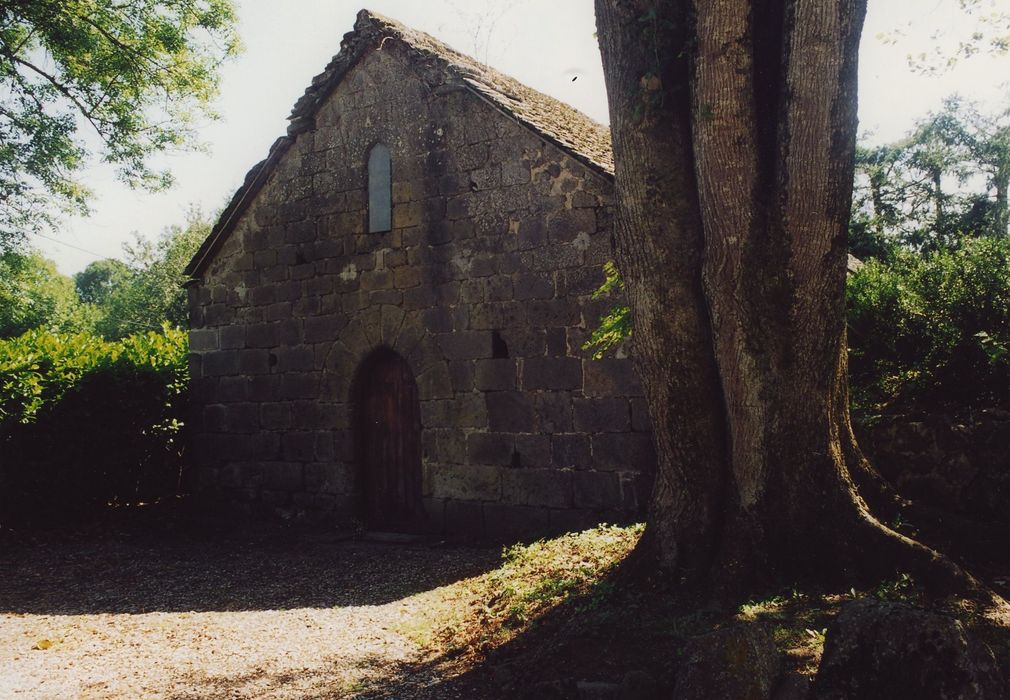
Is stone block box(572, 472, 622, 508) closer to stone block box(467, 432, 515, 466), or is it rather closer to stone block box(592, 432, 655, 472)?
stone block box(592, 432, 655, 472)

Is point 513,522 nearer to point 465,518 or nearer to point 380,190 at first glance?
point 465,518

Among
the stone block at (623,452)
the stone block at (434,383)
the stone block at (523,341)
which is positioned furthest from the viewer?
the stone block at (434,383)

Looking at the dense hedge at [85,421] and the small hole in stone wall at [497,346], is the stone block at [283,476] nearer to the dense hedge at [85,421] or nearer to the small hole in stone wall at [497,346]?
the dense hedge at [85,421]

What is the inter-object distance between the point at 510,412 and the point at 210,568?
354 centimetres

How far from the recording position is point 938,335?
7766 millimetres

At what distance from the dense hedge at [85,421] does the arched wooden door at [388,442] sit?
337 centimetres

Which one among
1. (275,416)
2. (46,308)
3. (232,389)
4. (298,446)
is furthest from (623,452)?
(46,308)

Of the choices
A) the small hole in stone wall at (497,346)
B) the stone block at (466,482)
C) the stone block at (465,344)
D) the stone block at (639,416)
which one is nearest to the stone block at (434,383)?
the stone block at (465,344)

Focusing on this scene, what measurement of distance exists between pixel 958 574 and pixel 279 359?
8544mm

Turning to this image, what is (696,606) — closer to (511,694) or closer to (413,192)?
(511,694)

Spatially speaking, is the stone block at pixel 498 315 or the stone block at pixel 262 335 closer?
the stone block at pixel 498 315

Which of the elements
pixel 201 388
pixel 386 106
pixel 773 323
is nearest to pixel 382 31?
pixel 386 106

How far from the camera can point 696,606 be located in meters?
4.55

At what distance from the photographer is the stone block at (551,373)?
850 cm
